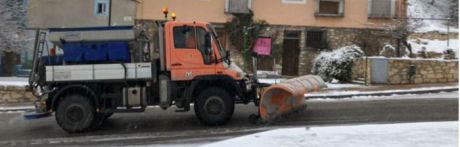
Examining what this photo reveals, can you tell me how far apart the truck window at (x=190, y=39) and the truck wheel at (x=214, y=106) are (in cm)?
69

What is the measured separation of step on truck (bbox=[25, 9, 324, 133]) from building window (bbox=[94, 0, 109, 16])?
17096mm

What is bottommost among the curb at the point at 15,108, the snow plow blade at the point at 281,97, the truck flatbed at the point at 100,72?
the curb at the point at 15,108

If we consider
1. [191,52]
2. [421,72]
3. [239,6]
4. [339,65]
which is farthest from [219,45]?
[239,6]

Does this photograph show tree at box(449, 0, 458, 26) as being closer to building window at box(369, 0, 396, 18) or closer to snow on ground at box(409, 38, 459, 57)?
snow on ground at box(409, 38, 459, 57)

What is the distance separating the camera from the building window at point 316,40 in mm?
30734

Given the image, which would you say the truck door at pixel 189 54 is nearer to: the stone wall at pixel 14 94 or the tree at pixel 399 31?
the stone wall at pixel 14 94

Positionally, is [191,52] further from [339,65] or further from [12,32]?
[12,32]

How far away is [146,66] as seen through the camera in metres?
13.6

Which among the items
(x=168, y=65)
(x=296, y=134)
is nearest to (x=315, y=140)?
(x=296, y=134)

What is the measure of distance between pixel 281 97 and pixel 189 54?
216 centimetres

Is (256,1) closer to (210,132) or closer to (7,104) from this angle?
(7,104)

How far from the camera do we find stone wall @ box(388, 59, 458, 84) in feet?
75.9

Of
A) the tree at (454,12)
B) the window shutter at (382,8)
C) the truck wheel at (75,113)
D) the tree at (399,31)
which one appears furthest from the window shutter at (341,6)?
the truck wheel at (75,113)

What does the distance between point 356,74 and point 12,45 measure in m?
15.9
